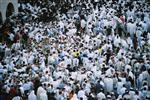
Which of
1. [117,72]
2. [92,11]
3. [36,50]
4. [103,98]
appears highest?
[92,11]

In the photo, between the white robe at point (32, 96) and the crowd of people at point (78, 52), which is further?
the crowd of people at point (78, 52)

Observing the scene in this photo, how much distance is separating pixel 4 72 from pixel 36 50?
2.46 metres

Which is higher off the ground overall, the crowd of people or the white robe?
the crowd of people

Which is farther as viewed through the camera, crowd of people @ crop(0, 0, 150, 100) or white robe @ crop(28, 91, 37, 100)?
crowd of people @ crop(0, 0, 150, 100)

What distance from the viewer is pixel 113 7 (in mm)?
18531

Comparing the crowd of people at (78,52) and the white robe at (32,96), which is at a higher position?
the crowd of people at (78,52)

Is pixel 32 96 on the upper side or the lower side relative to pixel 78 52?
lower

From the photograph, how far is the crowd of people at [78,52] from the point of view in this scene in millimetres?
10328

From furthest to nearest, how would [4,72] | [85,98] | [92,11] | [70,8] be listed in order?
1. [70,8]
2. [92,11]
3. [4,72]
4. [85,98]

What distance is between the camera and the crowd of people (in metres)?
10.3

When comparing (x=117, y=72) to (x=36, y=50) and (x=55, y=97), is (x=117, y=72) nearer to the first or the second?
(x=55, y=97)

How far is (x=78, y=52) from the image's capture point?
13016mm

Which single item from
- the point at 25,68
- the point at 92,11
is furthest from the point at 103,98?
the point at 92,11

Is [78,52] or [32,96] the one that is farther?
[78,52]
